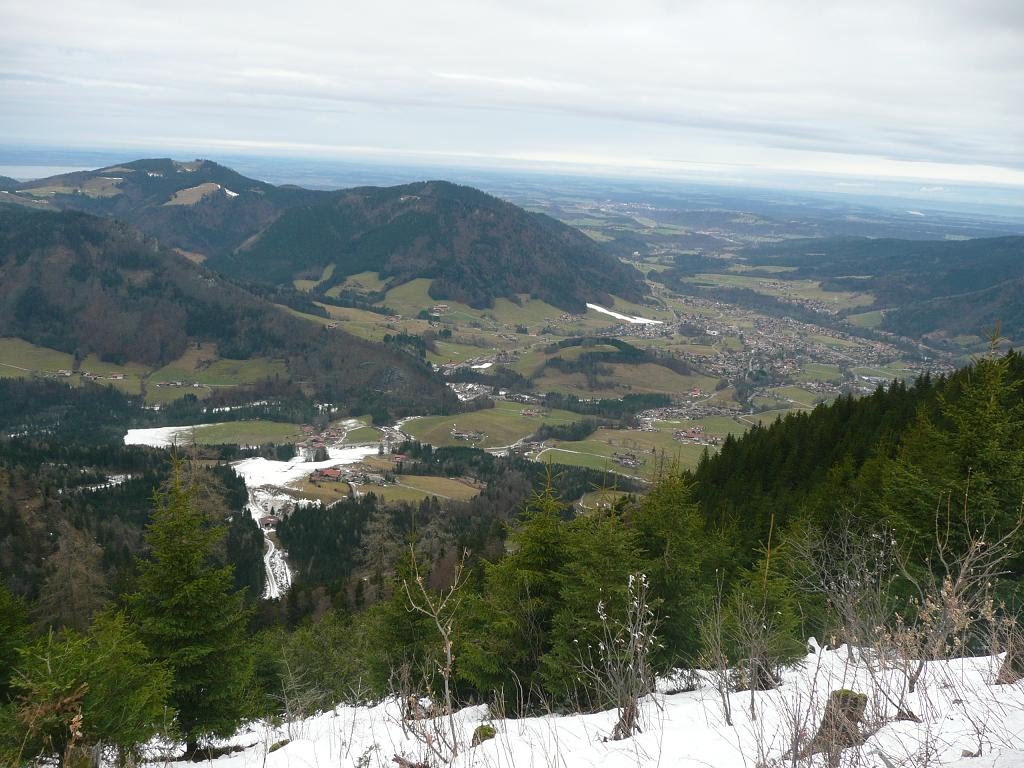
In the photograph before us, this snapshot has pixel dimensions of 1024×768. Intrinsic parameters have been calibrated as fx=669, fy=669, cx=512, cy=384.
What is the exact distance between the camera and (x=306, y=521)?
90938mm

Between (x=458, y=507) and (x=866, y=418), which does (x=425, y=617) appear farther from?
(x=458, y=507)

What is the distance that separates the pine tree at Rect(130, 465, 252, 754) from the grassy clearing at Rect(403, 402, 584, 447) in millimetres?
125292

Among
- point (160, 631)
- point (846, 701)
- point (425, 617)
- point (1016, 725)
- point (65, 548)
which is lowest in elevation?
point (65, 548)

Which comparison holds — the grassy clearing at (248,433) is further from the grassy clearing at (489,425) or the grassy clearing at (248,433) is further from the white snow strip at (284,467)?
the grassy clearing at (489,425)

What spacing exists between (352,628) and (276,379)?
540ft

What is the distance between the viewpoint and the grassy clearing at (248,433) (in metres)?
144

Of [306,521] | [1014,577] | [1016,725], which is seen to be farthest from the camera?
[306,521]

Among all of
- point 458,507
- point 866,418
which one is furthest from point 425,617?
point 458,507

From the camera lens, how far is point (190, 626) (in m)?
18.5

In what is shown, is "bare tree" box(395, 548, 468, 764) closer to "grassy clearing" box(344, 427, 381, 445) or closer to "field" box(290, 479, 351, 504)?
"field" box(290, 479, 351, 504)

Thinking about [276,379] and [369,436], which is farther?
[276,379]

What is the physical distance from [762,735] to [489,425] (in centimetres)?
14790

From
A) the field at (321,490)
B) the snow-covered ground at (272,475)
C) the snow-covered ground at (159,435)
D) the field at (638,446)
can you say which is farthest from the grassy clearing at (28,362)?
the field at (638,446)

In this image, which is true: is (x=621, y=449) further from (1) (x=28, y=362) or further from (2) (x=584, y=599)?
(1) (x=28, y=362)
